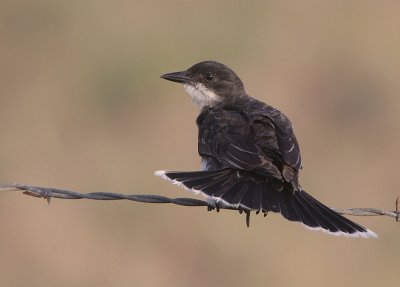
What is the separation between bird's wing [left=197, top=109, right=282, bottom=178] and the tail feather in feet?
0.44

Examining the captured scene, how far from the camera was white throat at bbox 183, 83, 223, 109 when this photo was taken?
9.91 meters

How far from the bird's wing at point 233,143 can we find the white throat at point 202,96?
2.89ft

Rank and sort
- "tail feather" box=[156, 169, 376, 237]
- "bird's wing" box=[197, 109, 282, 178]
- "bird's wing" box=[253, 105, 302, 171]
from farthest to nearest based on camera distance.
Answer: "bird's wing" box=[253, 105, 302, 171]
"bird's wing" box=[197, 109, 282, 178]
"tail feather" box=[156, 169, 376, 237]

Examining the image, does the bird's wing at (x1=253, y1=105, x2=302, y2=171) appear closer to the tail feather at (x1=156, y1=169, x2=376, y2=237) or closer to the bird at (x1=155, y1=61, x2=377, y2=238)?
the bird at (x1=155, y1=61, x2=377, y2=238)

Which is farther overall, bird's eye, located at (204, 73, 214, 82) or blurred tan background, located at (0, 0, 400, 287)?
blurred tan background, located at (0, 0, 400, 287)

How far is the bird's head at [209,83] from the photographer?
391 inches

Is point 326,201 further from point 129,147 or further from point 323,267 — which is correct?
point 129,147

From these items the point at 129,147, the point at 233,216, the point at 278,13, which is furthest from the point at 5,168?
the point at 278,13

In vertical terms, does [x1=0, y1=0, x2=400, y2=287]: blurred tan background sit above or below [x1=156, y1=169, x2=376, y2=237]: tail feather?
above

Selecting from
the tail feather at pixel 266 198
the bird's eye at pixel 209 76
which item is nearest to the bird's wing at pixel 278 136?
the tail feather at pixel 266 198

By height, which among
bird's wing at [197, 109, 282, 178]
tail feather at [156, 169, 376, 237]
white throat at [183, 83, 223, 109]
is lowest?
tail feather at [156, 169, 376, 237]

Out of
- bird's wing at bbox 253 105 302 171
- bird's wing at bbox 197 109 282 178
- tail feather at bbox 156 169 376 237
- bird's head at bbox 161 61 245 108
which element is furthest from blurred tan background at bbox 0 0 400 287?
tail feather at bbox 156 169 376 237

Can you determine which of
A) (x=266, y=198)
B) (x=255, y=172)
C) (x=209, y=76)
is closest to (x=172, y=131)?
(x=209, y=76)

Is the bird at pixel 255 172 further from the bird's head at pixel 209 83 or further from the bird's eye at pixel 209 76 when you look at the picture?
the bird's eye at pixel 209 76
